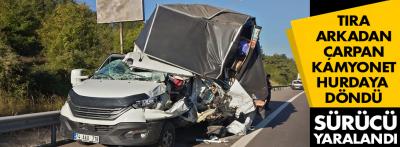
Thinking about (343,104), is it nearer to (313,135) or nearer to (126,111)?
(313,135)

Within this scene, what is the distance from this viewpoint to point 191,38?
31.5ft

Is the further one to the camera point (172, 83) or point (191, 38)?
point (191, 38)

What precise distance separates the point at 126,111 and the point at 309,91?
332cm

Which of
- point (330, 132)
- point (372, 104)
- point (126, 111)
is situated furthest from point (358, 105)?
point (126, 111)

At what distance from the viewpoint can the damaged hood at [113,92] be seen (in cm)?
717

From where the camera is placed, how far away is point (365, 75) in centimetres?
448

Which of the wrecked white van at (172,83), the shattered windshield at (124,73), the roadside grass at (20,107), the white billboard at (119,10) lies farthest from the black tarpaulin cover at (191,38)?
the white billboard at (119,10)

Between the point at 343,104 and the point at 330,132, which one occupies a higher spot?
the point at 343,104

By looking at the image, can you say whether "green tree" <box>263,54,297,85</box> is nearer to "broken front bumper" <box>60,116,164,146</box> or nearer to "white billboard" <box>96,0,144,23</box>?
"white billboard" <box>96,0,144,23</box>

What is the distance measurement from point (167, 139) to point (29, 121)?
7.92ft

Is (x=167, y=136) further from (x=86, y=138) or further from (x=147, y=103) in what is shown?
(x=86, y=138)

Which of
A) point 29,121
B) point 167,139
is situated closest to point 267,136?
point 167,139

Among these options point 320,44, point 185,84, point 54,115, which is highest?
point 320,44

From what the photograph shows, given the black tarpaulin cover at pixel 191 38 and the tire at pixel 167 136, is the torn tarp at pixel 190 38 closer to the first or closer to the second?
the black tarpaulin cover at pixel 191 38
